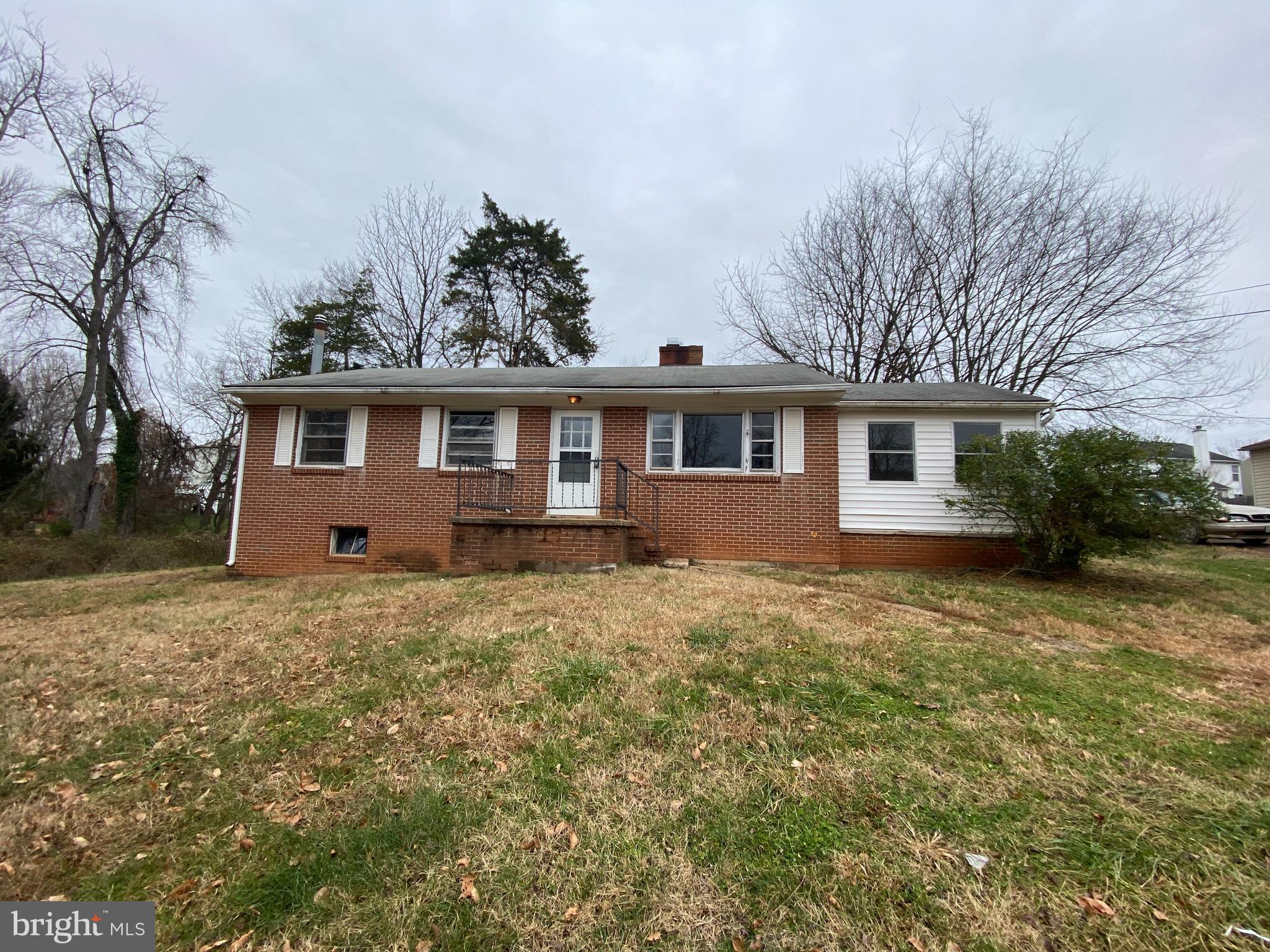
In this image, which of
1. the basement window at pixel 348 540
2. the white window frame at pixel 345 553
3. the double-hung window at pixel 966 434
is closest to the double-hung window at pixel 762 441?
the double-hung window at pixel 966 434

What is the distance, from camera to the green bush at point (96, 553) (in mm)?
12180

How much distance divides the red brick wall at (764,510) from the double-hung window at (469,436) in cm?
290

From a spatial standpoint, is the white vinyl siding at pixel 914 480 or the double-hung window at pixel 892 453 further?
the double-hung window at pixel 892 453

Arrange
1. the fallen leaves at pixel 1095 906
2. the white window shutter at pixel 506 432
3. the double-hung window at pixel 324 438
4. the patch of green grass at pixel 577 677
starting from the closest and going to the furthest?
the fallen leaves at pixel 1095 906 < the patch of green grass at pixel 577 677 < the white window shutter at pixel 506 432 < the double-hung window at pixel 324 438

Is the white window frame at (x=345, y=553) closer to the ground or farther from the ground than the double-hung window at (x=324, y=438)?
closer to the ground

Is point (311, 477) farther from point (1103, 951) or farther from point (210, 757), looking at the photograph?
point (1103, 951)

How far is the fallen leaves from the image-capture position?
5.28 ft

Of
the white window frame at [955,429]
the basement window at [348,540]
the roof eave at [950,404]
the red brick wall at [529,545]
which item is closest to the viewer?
the red brick wall at [529,545]

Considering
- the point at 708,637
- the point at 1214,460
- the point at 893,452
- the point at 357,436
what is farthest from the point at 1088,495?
the point at 1214,460

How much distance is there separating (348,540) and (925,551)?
10.2 m

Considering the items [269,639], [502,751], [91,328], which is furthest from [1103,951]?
[91,328]

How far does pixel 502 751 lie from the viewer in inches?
102

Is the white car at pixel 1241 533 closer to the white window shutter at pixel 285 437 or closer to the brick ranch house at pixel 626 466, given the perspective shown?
the brick ranch house at pixel 626 466

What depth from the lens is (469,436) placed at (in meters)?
9.62
